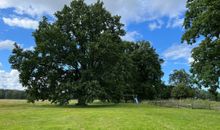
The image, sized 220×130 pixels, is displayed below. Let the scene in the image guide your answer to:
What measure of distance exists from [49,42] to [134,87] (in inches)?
1187

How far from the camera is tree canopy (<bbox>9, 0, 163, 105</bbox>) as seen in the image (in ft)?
147

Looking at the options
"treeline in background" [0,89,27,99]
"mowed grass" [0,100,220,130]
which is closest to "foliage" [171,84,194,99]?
→ "treeline in background" [0,89,27,99]

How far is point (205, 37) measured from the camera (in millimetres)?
31281

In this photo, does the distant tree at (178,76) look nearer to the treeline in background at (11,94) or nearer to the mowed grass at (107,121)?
the treeline in background at (11,94)

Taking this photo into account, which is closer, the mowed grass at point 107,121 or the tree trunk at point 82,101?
the mowed grass at point 107,121

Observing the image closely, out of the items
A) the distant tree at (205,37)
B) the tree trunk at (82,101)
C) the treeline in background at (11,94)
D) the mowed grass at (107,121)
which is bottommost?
the mowed grass at (107,121)

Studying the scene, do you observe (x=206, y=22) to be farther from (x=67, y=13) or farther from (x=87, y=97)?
(x=67, y=13)

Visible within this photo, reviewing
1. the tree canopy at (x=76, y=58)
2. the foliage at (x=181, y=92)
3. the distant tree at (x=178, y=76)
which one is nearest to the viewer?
the tree canopy at (x=76, y=58)

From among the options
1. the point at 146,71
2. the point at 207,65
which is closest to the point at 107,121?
the point at 207,65

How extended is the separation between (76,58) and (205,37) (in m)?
20.3

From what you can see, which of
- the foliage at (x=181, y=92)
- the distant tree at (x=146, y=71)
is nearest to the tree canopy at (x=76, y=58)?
the distant tree at (x=146, y=71)

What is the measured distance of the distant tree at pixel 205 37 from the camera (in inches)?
1107

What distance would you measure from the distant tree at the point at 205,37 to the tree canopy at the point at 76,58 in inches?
608

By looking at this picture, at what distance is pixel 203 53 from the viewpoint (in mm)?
30359
